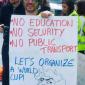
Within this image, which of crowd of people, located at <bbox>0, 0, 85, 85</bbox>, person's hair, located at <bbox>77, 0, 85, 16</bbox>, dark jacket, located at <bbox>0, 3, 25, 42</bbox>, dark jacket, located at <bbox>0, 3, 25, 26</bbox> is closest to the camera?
crowd of people, located at <bbox>0, 0, 85, 85</bbox>

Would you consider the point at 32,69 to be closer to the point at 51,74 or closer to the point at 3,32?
the point at 51,74

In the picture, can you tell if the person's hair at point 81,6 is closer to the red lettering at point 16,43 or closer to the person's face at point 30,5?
the person's face at point 30,5

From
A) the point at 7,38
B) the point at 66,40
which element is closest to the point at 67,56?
the point at 66,40

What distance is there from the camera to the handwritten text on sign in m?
7.06

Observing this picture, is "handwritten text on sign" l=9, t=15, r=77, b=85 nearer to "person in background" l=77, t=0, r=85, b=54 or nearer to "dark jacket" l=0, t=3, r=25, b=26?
"dark jacket" l=0, t=3, r=25, b=26

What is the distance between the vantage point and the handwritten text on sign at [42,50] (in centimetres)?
706

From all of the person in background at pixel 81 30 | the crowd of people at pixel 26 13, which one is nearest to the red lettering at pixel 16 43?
the crowd of people at pixel 26 13

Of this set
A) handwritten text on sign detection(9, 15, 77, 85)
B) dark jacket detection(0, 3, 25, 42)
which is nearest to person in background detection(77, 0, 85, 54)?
dark jacket detection(0, 3, 25, 42)

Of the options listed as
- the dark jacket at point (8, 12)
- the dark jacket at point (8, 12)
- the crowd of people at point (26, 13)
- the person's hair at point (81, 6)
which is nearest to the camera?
the crowd of people at point (26, 13)

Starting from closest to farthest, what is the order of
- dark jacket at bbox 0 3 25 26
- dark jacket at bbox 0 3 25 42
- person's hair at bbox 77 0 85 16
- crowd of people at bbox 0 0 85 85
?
1. crowd of people at bbox 0 0 85 85
2. dark jacket at bbox 0 3 25 42
3. dark jacket at bbox 0 3 25 26
4. person's hair at bbox 77 0 85 16

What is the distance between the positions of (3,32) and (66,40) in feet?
3.14

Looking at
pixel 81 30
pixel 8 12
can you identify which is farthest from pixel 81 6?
pixel 8 12

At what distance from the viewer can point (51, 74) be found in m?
7.10

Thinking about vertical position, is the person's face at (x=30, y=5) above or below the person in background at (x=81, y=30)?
above
